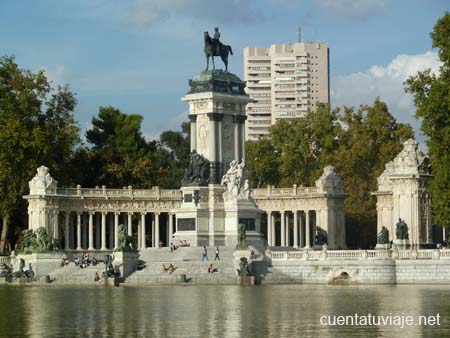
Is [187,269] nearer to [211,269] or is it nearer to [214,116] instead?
[211,269]

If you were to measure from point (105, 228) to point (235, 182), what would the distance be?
1997cm

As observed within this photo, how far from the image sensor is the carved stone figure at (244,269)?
77.6m

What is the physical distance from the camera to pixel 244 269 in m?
77.8

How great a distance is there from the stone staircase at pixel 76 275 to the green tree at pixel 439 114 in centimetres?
2026

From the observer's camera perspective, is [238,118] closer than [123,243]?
No

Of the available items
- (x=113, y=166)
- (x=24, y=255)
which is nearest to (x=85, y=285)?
(x=24, y=255)

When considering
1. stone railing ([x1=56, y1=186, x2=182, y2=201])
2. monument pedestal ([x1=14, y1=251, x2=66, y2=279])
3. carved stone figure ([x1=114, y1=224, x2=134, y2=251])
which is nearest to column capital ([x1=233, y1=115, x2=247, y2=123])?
stone railing ([x1=56, y1=186, x2=182, y2=201])

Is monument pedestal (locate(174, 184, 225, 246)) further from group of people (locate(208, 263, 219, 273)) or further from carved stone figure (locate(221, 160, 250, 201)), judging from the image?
group of people (locate(208, 263, 219, 273))

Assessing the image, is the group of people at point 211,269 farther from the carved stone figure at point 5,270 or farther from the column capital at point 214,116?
the column capital at point 214,116

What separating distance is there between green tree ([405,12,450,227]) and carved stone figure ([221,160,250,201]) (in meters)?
13.4

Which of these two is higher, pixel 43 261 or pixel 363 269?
pixel 43 261

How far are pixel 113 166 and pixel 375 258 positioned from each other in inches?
1734

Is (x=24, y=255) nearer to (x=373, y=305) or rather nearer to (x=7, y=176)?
(x=7, y=176)

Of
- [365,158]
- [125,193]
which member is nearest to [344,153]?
[365,158]
